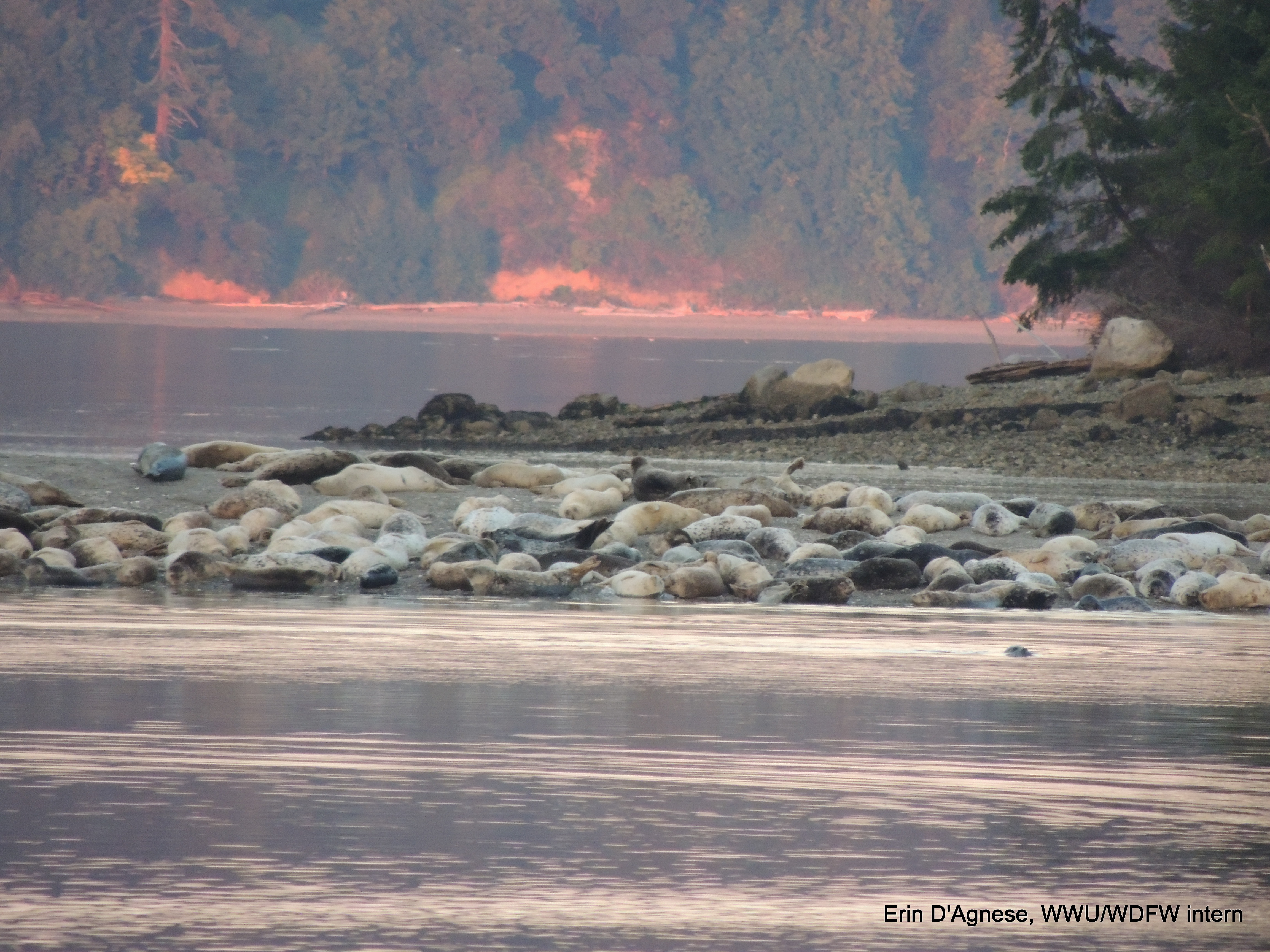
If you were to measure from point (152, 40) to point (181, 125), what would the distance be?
22.3 ft

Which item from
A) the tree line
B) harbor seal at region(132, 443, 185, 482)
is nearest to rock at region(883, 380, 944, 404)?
the tree line

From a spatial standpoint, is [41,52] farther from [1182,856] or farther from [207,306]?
[1182,856]

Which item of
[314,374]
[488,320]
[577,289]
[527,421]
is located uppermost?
[577,289]

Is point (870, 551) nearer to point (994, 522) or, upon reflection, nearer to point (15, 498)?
point (994, 522)

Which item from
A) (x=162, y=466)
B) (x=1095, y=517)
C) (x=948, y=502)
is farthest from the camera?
(x=162, y=466)

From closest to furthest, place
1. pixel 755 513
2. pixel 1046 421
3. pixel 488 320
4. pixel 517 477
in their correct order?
pixel 755 513 → pixel 517 477 → pixel 1046 421 → pixel 488 320

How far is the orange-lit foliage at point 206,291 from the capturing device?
350 ft

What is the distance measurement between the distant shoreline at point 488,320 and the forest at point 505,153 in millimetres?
1222

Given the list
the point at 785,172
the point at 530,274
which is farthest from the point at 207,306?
the point at 785,172

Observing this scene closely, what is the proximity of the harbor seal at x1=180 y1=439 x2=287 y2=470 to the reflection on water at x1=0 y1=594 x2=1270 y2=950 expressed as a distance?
6.85 meters

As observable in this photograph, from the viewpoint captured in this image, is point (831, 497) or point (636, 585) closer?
point (636, 585)

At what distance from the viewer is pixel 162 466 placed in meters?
12.5

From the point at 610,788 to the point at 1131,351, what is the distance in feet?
80.9

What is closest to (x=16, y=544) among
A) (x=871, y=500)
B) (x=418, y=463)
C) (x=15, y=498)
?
(x=15, y=498)
